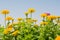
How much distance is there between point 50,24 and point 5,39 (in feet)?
2.62

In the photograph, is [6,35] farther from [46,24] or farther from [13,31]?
[46,24]

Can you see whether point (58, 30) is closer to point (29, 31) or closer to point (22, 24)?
point (29, 31)

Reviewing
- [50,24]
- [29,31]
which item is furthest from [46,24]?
[29,31]

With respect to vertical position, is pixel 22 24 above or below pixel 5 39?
above

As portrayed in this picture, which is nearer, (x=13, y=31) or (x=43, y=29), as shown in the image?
(x=43, y=29)

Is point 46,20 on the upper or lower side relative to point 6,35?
upper

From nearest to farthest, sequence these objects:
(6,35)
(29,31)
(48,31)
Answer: (48,31)
(29,31)
(6,35)

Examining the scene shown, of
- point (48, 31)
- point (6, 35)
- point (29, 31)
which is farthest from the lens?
point (6, 35)

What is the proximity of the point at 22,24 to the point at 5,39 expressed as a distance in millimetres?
375

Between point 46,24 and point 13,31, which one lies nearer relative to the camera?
point 46,24

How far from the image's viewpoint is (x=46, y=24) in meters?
2.91

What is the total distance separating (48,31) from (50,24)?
0.57 feet

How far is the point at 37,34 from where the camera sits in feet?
9.68

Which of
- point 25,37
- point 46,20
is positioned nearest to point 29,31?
point 25,37
